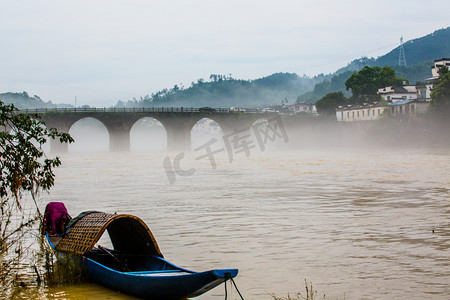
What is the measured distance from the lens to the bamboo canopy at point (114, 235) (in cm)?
723

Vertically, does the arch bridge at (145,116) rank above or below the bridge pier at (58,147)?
above

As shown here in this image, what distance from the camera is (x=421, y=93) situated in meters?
64.6

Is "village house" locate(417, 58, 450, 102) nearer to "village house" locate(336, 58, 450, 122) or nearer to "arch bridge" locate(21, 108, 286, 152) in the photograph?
"village house" locate(336, 58, 450, 122)

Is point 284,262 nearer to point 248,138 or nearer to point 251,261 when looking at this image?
point 251,261

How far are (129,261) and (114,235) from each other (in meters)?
0.71

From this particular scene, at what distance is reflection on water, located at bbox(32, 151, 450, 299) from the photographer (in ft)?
24.5

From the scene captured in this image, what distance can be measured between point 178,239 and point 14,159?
12.9ft

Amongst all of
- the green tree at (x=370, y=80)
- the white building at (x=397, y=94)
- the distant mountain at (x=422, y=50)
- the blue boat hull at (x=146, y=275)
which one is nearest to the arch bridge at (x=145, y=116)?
the green tree at (x=370, y=80)

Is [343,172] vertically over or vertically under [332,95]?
under

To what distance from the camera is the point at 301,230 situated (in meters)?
11.3

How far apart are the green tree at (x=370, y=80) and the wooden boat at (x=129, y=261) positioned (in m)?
67.0

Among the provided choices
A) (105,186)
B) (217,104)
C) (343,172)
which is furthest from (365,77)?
(217,104)

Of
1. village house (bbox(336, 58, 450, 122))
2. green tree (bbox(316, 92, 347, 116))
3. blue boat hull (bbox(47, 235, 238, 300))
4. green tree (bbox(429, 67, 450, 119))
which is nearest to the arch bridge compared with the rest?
green tree (bbox(316, 92, 347, 116))

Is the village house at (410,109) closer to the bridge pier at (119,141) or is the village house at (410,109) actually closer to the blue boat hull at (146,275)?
the bridge pier at (119,141)
